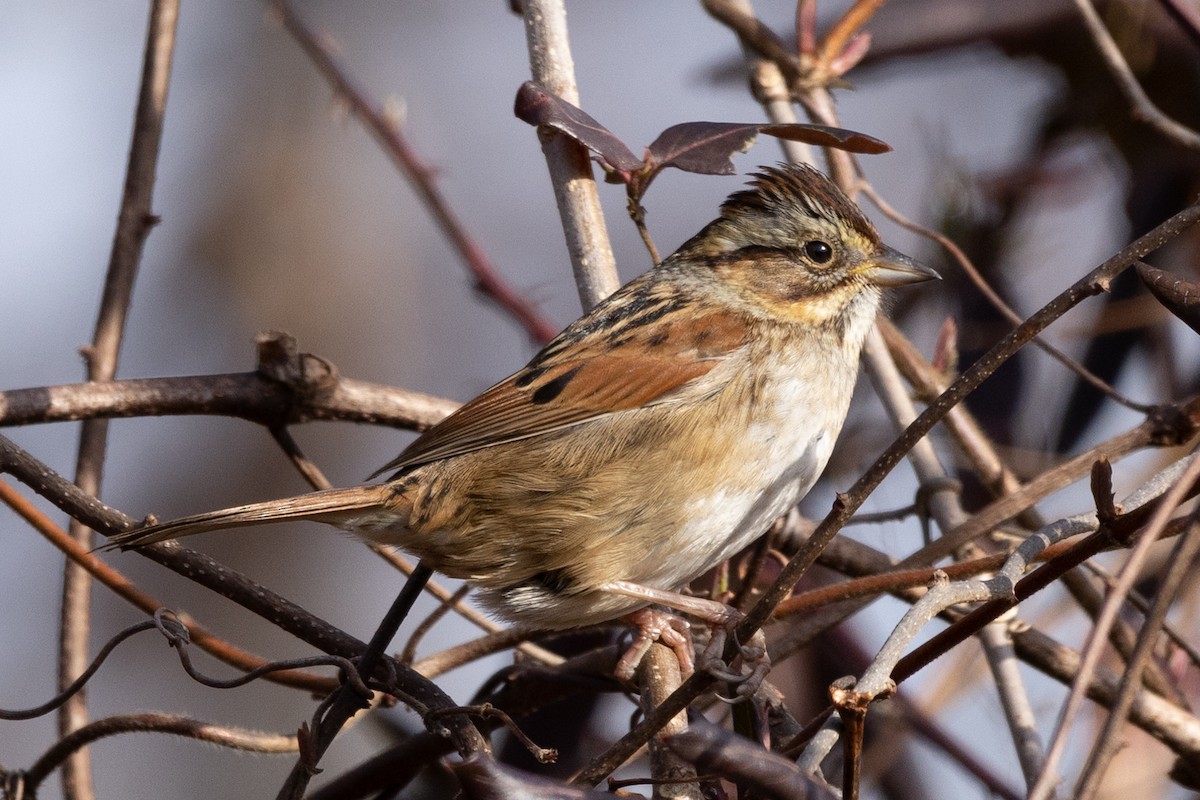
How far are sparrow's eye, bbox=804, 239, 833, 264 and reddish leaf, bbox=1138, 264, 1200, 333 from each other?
4.40ft

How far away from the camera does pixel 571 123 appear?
2299 millimetres

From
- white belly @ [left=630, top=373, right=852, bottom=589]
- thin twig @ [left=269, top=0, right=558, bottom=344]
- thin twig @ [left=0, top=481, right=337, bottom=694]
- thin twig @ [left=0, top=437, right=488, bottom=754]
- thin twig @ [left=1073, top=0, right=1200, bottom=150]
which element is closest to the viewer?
thin twig @ [left=0, top=437, right=488, bottom=754]

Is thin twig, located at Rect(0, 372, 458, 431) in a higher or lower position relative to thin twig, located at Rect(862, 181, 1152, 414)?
higher

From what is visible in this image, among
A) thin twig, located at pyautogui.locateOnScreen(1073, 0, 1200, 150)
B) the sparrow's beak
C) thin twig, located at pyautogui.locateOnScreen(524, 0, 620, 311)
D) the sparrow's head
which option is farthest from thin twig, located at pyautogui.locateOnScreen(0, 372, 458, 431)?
thin twig, located at pyautogui.locateOnScreen(1073, 0, 1200, 150)

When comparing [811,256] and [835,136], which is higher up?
[811,256]

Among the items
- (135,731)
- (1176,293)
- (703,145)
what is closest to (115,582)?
(135,731)

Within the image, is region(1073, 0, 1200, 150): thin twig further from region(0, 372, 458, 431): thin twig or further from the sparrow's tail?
the sparrow's tail

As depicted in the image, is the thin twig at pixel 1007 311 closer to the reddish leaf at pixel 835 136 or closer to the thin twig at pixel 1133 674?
the reddish leaf at pixel 835 136

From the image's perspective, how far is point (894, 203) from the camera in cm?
491

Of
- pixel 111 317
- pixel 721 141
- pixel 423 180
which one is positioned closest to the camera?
pixel 721 141

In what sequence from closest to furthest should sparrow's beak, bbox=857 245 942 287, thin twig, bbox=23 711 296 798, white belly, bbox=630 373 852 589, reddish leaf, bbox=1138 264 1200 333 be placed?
1. reddish leaf, bbox=1138 264 1200 333
2. thin twig, bbox=23 711 296 798
3. white belly, bbox=630 373 852 589
4. sparrow's beak, bbox=857 245 942 287

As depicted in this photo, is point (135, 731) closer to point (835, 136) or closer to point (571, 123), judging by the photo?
point (571, 123)

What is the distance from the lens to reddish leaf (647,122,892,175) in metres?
2.17

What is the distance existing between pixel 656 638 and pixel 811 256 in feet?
3.02
